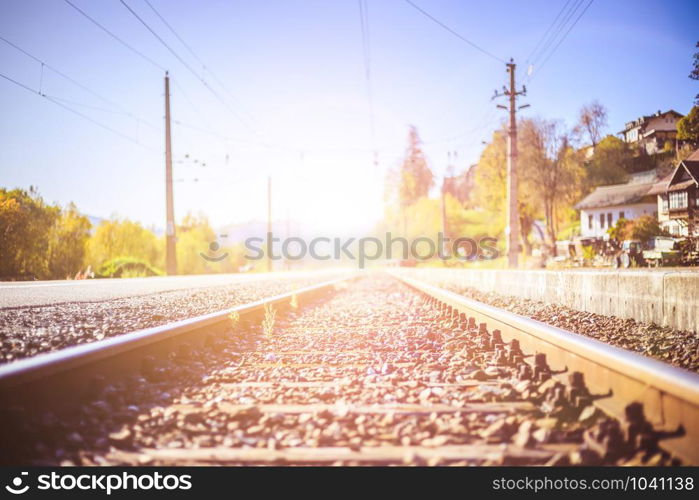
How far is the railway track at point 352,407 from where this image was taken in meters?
1.78

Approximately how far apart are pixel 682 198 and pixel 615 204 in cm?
1996

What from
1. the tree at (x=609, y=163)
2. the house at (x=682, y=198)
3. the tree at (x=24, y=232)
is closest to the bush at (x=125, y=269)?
the tree at (x=24, y=232)

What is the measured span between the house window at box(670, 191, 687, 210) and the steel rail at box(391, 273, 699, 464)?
28.5 m

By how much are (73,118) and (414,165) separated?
76.5m

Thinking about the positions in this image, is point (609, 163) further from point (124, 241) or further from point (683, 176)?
point (124, 241)

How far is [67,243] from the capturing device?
44.0 ft

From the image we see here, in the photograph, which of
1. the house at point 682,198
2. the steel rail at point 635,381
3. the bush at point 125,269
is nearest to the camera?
the steel rail at point 635,381

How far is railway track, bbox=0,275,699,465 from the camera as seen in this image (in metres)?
1.78

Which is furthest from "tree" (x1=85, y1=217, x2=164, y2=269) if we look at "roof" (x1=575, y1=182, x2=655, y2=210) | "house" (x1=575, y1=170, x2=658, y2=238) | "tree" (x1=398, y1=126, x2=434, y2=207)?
"tree" (x1=398, y1=126, x2=434, y2=207)
